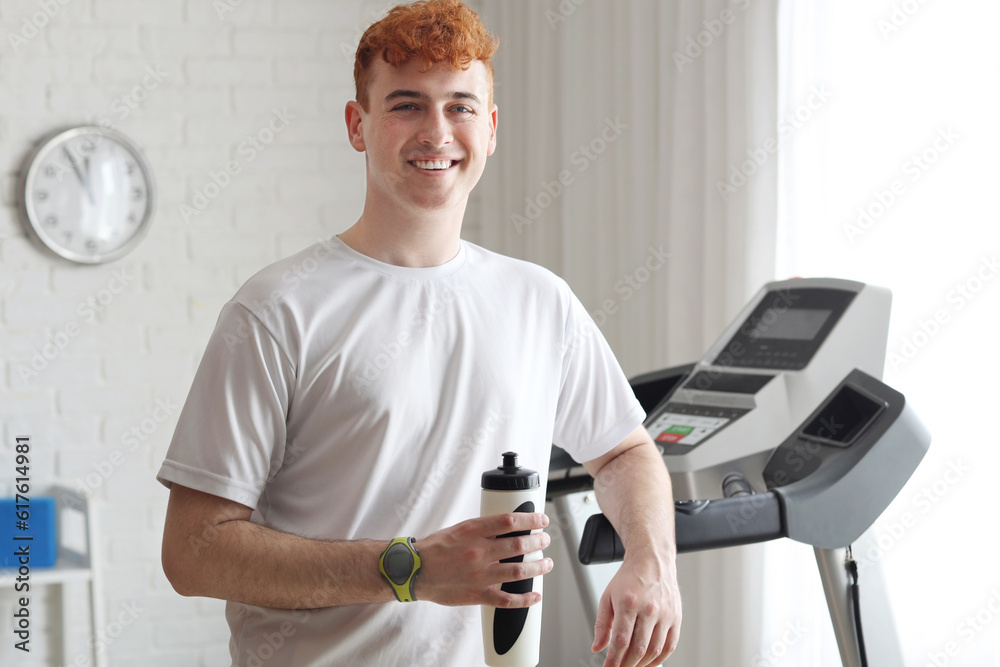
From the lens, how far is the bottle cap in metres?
1.10

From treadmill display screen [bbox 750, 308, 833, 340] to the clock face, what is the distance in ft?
7.51

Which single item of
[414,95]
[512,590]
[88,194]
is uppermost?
[88,194]

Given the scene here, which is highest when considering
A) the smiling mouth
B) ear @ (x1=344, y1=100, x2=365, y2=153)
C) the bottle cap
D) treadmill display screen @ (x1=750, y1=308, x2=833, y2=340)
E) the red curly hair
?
the red curly hair

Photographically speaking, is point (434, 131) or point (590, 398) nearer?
point (434, 131)

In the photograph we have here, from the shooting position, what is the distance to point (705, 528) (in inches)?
54.6

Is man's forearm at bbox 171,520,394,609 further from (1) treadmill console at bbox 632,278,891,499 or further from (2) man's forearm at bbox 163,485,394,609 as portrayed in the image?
(1) treadmill console at bbox 632,278,891,499

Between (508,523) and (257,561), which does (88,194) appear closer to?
(257,561)

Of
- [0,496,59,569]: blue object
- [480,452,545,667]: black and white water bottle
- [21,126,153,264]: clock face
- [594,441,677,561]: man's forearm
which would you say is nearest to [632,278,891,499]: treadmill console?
[594,441,677,561]: man's forearm

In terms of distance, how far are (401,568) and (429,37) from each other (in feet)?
2.44

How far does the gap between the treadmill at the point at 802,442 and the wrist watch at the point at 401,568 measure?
13.8 inches

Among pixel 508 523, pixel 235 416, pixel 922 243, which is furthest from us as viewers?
pixel 922 243

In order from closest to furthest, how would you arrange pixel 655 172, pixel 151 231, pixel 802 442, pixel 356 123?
pixel 356 123 < pixel 802 442 < pixel 655 172 < pixel 151 231

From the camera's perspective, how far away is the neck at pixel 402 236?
4.57 feet

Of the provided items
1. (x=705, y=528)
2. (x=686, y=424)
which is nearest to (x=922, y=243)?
(x=686, y=424)
